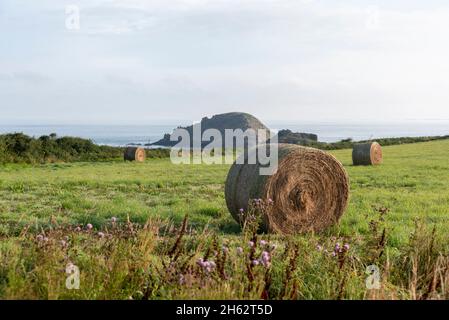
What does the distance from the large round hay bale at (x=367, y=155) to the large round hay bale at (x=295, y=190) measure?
1811 centimetres

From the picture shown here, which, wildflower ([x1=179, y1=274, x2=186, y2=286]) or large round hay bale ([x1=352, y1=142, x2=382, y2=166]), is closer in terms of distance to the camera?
wildflower ([x1=179, y1=274, x2=186, y2=286])

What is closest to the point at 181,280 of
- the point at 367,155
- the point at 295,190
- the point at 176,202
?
the point at 295,190

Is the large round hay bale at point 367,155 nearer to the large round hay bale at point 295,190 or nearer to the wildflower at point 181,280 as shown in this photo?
the large round hay bale at point 295,190

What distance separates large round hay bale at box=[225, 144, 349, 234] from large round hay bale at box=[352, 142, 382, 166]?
1811 cm

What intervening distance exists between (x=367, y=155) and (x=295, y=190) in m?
18.9

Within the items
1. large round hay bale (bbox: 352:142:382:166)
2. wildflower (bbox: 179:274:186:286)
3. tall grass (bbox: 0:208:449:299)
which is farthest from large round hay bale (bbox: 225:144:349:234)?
large round hay bale (bbox: 352:142:382:166)

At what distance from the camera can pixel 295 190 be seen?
1076cm

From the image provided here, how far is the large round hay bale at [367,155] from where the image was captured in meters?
28.8

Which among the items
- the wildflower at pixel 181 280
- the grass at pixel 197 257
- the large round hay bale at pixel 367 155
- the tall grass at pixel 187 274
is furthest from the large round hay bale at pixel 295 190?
the large round hay bale at pixel 367 155

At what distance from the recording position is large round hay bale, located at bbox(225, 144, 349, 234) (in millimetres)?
10367

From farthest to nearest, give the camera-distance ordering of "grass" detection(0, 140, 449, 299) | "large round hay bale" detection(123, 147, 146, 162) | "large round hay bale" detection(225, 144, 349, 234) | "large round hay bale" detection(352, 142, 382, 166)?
"large round hay bale" detection(123, 147, 146, 162)
"large round hay bale" detection(352, 142, 382, 166)
"large round hay bale" detection(225, 144, 349, 234)
"grass" detection(0, 140, 449, 299)

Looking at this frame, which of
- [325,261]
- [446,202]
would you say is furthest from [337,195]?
[325,261]

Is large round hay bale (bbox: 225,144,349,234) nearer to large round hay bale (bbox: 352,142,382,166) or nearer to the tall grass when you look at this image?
the tall grass
